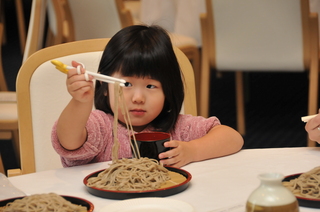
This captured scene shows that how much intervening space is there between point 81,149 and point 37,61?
1.14ft

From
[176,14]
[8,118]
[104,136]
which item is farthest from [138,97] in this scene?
[176,14]

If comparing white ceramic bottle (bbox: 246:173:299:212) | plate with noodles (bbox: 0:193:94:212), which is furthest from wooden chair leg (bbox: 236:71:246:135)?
white ceramic bottle (bbox: 246:173:299:212)

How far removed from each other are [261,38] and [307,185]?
1.92 m

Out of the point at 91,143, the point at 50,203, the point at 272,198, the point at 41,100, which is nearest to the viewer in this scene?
the point at 272,198

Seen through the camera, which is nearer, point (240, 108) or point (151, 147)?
point (151, 147)

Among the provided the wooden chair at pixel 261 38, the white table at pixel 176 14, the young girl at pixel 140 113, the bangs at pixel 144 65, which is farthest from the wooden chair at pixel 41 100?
the white table at pixel 176 14

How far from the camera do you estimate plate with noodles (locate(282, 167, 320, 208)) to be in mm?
806

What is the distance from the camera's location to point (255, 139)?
312 cm

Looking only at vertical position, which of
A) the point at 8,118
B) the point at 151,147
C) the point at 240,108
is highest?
the point at 151,147

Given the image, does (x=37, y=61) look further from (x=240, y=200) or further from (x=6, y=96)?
(x=6, y=96)

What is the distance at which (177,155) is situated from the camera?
113 cm

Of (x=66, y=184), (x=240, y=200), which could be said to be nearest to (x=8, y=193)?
(x=66, y=184)

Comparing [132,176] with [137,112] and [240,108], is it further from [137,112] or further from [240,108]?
[240,108]

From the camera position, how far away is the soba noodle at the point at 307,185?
2.74ft
